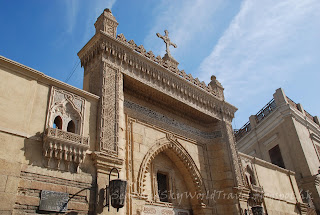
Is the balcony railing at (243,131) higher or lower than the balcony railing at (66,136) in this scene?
higher

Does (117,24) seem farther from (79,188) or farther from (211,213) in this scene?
(211,213)

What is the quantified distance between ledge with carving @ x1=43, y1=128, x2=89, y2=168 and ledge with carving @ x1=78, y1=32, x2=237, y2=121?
8.62ft


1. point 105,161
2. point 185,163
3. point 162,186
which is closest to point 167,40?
point 185,163

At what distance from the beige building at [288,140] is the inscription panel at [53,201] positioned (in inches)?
440

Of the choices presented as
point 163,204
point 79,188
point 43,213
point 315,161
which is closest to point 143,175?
point 163,204

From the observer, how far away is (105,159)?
5906 millimetres

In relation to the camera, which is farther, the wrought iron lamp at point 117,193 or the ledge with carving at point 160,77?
the ledge with carving at point 160,77

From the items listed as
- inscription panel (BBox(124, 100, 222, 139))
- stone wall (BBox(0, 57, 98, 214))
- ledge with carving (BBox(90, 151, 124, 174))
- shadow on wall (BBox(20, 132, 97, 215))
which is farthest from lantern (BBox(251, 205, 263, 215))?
stone wall (BBox(0, 57, 98, 214))

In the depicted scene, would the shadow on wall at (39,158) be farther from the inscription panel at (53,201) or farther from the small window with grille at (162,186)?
the small window with grille at (162,186)

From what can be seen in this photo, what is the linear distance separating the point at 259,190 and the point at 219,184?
6.18 ft

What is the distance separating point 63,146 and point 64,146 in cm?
2

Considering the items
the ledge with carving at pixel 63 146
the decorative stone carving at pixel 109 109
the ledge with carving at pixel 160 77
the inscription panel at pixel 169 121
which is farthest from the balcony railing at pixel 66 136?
the ledge with carving at pixel 160 77

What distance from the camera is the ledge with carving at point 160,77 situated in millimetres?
7555

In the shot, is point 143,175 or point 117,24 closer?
point 143,175
